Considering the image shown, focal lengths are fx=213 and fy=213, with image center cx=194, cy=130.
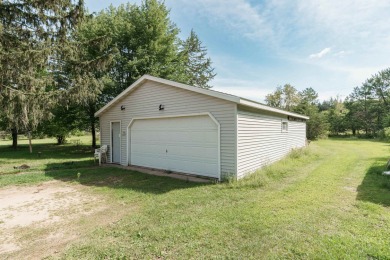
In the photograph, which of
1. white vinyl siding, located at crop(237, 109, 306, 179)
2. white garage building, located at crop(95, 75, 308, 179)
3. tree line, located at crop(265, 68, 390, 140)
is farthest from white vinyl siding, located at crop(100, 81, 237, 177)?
tree line, located at crop(265, 68, 390, 140)

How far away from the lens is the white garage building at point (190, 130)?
22.7 ft

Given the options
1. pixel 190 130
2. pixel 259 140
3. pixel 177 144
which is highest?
pixel 190 130

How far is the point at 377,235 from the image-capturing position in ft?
11.3

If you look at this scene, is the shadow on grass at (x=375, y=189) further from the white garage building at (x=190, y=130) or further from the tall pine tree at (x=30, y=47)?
the tall pine tree at (x=30, y=47)

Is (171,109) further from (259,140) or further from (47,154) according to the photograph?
(47,154)

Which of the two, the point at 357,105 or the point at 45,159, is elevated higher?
the point at 357,105

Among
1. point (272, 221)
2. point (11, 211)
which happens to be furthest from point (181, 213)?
point (11, 211)

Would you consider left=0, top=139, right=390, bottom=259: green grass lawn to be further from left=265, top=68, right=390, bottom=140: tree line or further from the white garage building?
left=265, top=68, right=390, bottom=140: tree line

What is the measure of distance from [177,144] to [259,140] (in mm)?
3213

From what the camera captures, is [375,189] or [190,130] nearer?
[375,189]

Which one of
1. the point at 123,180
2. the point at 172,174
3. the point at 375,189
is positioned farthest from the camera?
the point at 172,174

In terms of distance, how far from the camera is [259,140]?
8320mm

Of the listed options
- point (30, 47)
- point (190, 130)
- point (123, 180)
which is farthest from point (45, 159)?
point (190, 130)

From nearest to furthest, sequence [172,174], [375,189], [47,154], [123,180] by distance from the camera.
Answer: [375,189], [123,180], [172,174], [47,154]
